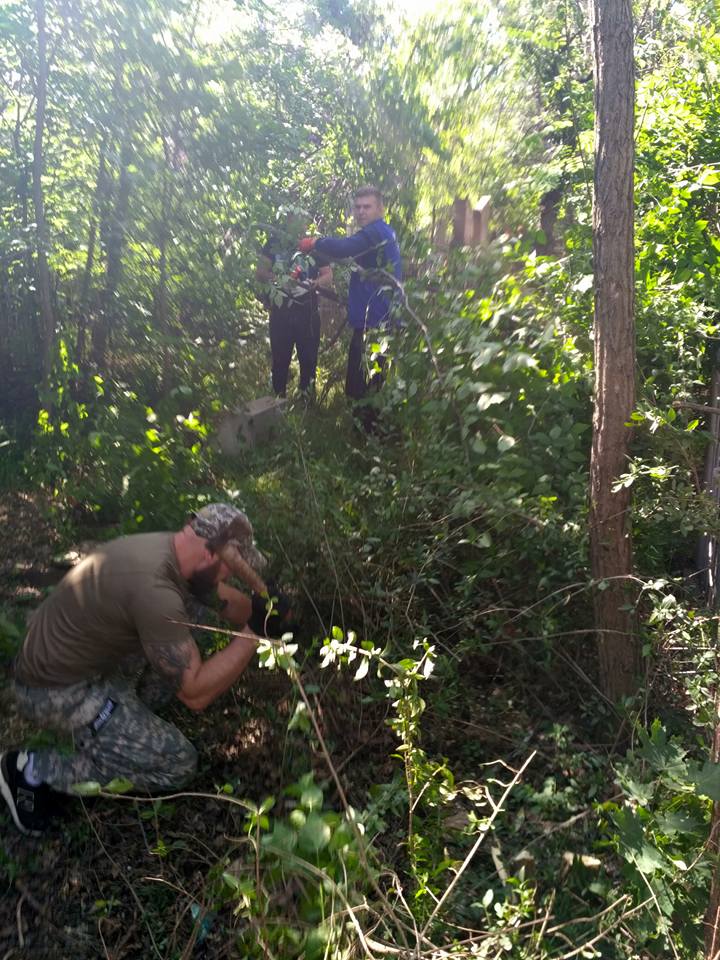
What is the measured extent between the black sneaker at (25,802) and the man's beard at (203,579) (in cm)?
84

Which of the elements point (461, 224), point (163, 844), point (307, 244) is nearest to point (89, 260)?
point (307, 244)

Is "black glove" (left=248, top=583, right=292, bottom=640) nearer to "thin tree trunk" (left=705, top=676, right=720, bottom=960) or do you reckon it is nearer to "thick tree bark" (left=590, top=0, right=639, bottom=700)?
"thick tree bark" (left=590, top=0, right=639, bottom=700)

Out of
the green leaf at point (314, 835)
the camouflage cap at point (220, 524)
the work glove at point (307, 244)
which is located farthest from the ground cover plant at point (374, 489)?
the camouflage cap at point (220, 524)

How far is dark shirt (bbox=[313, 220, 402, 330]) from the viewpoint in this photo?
15.5 feet

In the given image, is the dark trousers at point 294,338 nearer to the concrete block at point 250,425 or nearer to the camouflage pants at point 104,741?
the concrete block at point 250,425

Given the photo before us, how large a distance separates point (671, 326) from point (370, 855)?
8.77 ft

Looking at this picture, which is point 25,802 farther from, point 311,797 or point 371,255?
point 371,255

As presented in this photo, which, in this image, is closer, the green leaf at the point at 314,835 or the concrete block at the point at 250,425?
the green leaf at the point at 314,835

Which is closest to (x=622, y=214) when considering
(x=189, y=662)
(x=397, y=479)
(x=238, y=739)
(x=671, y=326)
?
(x=671, y=326)

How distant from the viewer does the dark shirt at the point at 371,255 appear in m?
4.73

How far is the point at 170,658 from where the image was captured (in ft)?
9.21

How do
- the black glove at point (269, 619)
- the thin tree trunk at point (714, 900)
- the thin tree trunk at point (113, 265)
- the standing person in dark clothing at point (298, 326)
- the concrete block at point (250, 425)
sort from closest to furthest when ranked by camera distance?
the thin tree trunk at point (714, 900), the black glove at point (269, 619), the thin tree trunk at point (113, 265), the concrete block at point (250, 425), the standing person in dark clothing at point (298, 326)

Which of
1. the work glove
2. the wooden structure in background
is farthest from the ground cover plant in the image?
the work glove

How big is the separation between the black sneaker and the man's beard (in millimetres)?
843
